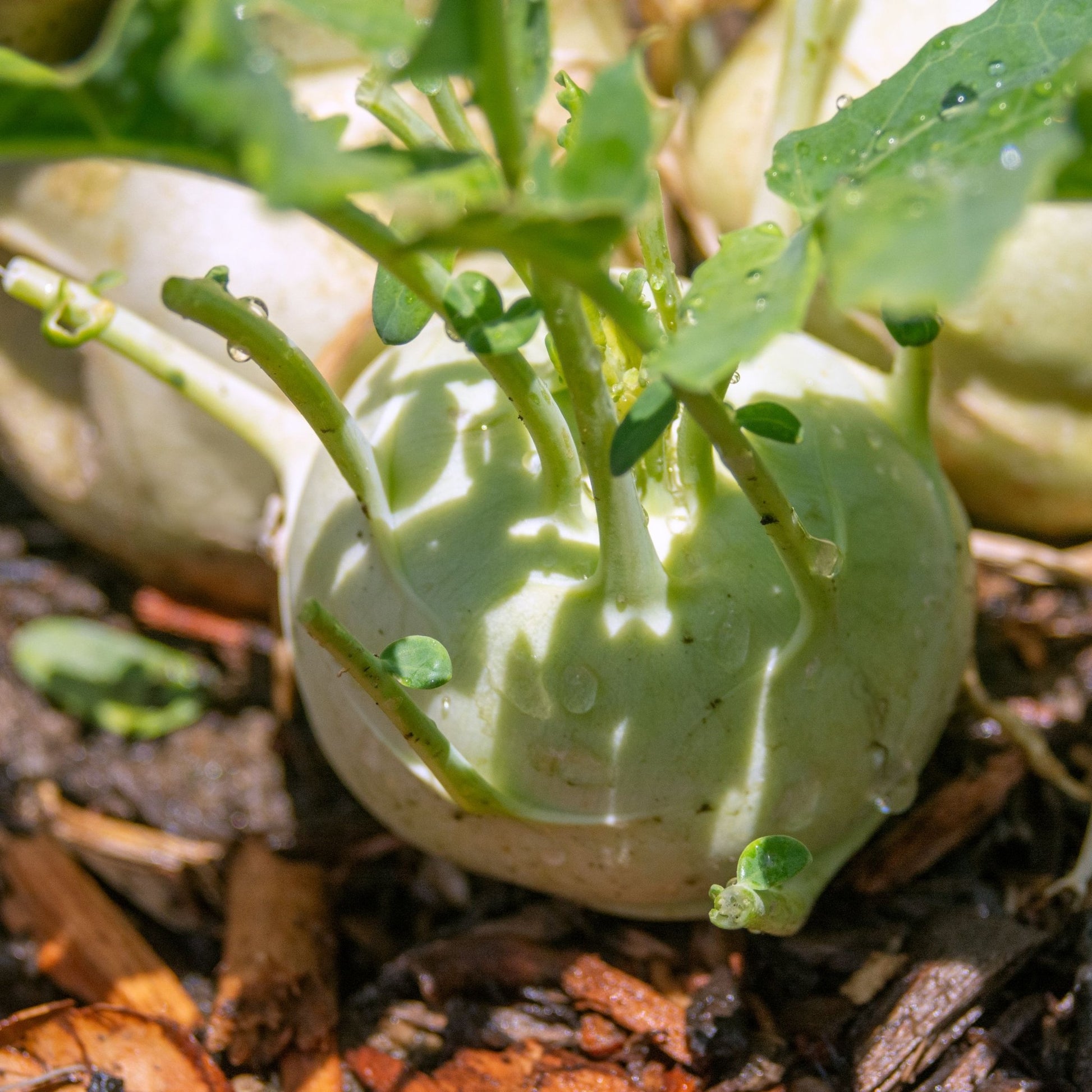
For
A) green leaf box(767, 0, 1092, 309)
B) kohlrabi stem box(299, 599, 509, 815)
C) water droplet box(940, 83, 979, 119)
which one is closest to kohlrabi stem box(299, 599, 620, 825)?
kohlrabi stem box(299, 599, 509, 815)

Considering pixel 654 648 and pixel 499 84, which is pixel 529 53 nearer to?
pixel 499 84

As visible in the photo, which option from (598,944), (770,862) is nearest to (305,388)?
(770,862)

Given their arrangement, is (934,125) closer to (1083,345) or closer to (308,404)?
(308,404)

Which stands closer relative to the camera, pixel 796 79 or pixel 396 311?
pixel 396 311

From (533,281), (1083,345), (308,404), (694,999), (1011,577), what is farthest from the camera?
(1011,577)

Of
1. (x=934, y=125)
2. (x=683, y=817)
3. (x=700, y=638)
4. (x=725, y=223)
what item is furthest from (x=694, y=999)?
(x=725, y=223)

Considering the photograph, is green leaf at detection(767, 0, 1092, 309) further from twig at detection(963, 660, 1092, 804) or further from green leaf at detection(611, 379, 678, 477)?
twig at detection(963, 660, 1092, 804)

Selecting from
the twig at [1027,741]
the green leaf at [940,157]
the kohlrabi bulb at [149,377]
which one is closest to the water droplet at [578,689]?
the green leaf at [940,157]
